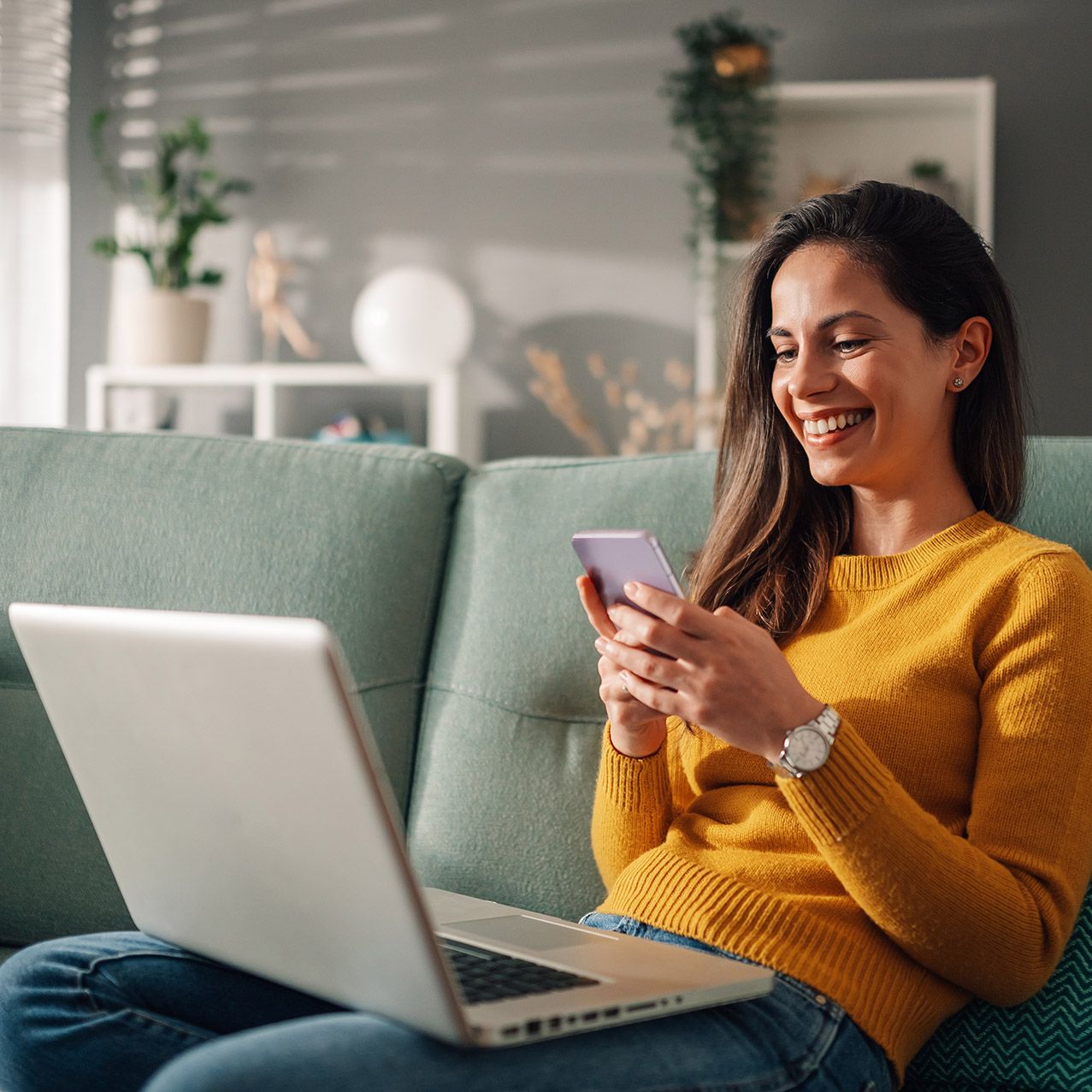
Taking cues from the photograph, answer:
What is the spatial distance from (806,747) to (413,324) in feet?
9.18

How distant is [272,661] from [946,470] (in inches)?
31.0

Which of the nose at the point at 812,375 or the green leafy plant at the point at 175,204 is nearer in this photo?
the nose at the point at 812,375

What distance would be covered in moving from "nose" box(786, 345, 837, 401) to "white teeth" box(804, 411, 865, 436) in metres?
0.03

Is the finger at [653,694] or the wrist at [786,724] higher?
the finger at [653,694]

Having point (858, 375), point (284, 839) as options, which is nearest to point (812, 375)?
point (858, 375)

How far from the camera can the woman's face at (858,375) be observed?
4.10 feet

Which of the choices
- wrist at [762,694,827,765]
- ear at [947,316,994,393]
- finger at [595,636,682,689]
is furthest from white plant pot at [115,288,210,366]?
wrist at [762,694,827,765]

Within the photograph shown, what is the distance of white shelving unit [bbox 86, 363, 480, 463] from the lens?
365 cm

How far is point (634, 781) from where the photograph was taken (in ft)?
4.18

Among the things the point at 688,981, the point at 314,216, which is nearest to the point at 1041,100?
the point at 314,216

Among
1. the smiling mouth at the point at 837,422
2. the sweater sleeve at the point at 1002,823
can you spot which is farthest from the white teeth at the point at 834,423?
the sweater sleeve at the point at 1002,823

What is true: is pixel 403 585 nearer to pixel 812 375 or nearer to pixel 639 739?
pixel 639 739

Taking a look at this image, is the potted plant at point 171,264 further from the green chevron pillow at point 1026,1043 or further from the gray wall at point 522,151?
the green chevron pillow at point 1026,1043

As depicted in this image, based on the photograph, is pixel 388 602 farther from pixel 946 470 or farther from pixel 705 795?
pixel 946 470
